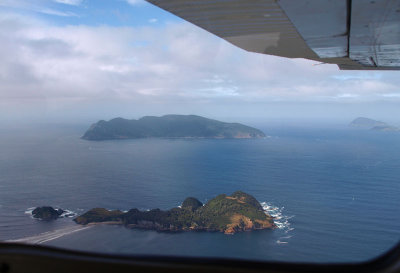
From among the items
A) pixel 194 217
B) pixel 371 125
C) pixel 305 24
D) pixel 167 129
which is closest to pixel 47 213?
pixel 194 217

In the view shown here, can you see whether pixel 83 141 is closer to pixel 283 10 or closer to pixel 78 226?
pixel 78 226

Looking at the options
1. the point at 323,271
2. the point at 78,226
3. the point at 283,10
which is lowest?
the point at 78,226

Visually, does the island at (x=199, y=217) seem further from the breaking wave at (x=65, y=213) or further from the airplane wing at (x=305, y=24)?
the airplane wing at (x=305, y=24)

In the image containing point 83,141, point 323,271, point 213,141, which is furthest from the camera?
point 213,141

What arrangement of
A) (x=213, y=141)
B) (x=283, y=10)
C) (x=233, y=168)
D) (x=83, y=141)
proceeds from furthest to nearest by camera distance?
(x=213, y=141) → (x=83, y=141) → (x=233, y=168) → (x=283, y=10)

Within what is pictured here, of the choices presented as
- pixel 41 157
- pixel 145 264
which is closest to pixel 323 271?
pixel 145 264

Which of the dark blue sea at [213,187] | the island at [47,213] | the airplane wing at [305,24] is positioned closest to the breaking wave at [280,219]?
the dark blue sea at [213,187]

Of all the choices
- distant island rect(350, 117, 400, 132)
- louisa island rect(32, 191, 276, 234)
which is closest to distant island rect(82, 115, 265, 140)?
distant island rect(350, 117, 400, 132)
